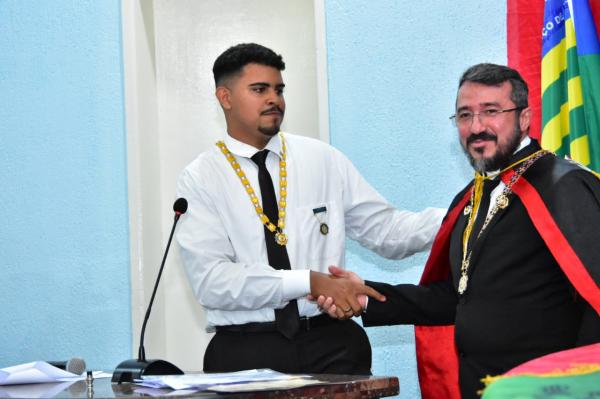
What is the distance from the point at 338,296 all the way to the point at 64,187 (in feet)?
7.30

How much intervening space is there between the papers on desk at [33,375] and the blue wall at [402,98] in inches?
85.3

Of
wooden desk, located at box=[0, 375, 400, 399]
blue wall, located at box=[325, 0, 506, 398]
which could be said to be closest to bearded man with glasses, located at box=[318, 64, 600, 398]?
wooden desk, located at box=[0, 375, 400, 399]

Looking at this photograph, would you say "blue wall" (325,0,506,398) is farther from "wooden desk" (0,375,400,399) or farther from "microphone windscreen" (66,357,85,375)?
"wooden desk" (0,375,400,399)

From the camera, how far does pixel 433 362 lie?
3.60 m

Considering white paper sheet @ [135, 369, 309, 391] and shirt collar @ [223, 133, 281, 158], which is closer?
white paper sheet @ [135, 369, 309, 391]

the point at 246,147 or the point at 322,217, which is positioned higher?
the point at 246,147

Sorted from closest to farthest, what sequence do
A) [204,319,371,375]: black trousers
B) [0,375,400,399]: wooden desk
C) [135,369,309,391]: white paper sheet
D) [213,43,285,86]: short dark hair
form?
[0,375,400,399]: wooden desk → [135,369,309,391]: white paper sheet → [204,319,371,375]: black trousers → [213,43,285,86]: short dark hair

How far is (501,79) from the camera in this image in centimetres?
328

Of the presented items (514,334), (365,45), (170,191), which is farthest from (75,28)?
(514,334)

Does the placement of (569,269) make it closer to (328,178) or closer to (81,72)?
(328,178)

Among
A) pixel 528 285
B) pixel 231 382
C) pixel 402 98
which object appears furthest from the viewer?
pixel 402 98

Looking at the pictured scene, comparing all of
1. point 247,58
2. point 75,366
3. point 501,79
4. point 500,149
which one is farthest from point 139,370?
point 247,58

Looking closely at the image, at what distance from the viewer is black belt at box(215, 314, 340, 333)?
148 inches

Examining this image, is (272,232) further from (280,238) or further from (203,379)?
(203,379)
